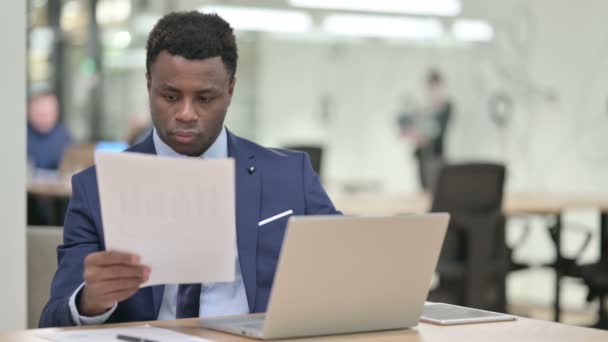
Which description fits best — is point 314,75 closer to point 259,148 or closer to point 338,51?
point 338,51

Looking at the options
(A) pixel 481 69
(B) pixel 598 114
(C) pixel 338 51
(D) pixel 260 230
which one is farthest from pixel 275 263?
(C) pixel 338 51

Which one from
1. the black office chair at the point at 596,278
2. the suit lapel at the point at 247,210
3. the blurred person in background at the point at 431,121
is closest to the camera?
the suit lapel at the point at 247,210

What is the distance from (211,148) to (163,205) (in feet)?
1.89

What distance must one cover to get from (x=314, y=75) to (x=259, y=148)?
25.6 feet

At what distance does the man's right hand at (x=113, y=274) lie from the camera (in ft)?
6.12

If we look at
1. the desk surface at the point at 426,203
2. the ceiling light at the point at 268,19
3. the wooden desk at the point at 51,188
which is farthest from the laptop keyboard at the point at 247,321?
the ceiling light at the point at 268,19

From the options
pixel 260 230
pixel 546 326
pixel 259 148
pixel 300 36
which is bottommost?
pixel 546 326

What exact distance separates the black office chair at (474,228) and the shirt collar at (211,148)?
3615 millimetres

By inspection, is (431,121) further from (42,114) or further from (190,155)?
(190,155)

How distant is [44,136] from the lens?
940 cm

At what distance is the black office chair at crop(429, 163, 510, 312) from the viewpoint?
601 centimetres

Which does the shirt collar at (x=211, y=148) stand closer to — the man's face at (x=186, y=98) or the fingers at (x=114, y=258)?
the man's face at (x=186, y=98)

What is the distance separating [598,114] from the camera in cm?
807
